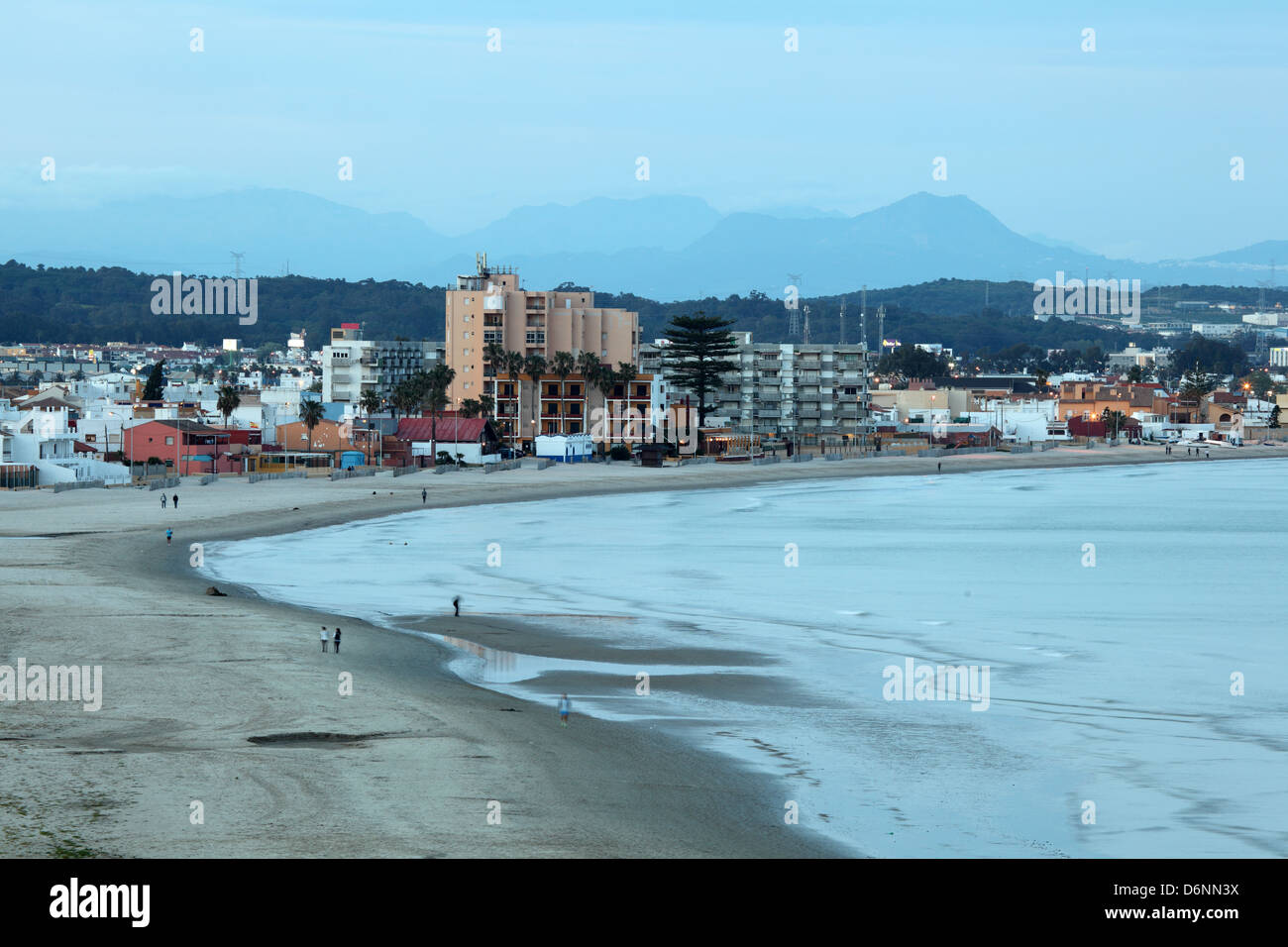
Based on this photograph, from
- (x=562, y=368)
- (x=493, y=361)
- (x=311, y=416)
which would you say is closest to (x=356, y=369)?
(x=493, y=361)

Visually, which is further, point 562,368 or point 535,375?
point 535,375

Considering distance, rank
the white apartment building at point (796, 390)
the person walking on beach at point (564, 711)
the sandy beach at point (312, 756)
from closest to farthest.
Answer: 1. the sandy beach at point (312, 756)
2. the person walking on beach at point (564, 711)
3. the white apartment building at point (796, 390)

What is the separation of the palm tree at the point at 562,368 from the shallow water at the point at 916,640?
142 ft

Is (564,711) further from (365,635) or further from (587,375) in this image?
(587,375)

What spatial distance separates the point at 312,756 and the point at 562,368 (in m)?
95.6

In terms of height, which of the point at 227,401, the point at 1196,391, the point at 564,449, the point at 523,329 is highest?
the point at 523,329

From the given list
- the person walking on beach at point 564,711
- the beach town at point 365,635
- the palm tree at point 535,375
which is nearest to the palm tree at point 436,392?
the beach town at point 365,635

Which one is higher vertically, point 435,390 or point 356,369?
point 356,369

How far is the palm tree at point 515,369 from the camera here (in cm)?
11275

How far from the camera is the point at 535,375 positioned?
114 metres

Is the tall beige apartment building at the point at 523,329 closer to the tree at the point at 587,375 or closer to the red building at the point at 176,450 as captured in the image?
the tree at the point at 587,375

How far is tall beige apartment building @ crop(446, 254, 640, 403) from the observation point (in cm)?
11775

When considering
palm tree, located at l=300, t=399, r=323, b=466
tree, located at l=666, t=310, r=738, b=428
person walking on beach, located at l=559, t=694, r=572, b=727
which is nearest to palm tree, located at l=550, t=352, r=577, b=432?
tree, located at l=666, t=310, r=738, b=428
